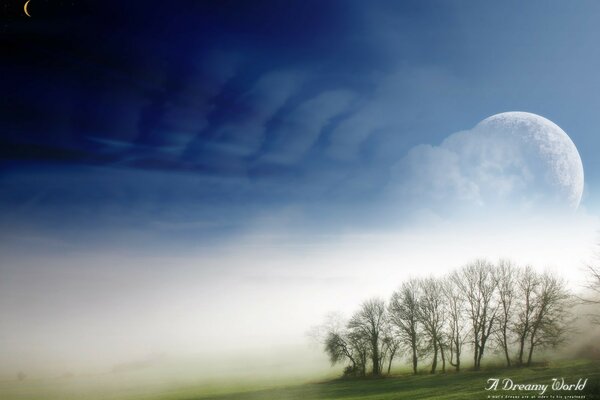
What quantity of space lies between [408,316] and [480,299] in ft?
39.3

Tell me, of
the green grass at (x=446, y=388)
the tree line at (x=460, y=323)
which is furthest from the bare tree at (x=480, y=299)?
the green grass at (x=446, y=388)

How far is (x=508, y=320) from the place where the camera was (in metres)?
53.0

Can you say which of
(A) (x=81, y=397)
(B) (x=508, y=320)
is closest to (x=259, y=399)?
(A) (x=81, y=397)

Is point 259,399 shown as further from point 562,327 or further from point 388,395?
point 562,327

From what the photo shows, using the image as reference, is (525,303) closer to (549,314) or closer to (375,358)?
(549,314)

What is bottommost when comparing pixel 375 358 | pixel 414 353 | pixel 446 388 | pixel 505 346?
pixel 375 358

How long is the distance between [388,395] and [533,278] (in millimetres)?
31589

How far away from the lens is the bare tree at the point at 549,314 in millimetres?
48375

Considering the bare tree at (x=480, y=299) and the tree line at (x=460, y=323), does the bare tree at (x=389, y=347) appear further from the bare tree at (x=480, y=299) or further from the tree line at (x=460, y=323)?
the bare tree at (x=480, y=299)

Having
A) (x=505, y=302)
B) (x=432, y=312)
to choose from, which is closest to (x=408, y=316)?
(x=432, y=312)

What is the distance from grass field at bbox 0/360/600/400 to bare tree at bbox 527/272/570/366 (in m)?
5.66

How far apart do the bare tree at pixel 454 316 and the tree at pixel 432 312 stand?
44.6 inches

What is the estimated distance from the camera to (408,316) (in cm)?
6116

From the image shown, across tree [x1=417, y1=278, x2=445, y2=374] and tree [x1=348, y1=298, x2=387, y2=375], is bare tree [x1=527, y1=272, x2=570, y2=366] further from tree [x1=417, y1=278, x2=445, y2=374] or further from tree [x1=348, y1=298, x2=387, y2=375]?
tree [x1=348, y1=298, x2=387, y2=375]
